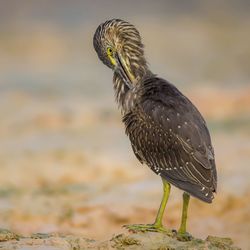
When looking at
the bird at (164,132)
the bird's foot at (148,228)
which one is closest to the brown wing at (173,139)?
the bird at (164,132)

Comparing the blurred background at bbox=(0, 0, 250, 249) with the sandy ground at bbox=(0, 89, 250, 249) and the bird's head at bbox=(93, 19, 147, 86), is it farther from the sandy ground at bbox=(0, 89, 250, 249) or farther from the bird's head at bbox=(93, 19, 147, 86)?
the bird's head at bbox=(93, 19, 147, 86)

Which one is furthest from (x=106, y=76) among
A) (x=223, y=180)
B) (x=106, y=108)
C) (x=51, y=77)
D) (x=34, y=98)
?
(x=223, y=180)

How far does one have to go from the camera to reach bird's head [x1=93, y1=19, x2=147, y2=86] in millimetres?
10985

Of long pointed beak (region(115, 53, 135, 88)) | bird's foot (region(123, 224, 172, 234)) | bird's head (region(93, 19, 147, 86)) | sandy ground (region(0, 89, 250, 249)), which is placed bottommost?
bird's foot (region(123, 224, 172, 234))

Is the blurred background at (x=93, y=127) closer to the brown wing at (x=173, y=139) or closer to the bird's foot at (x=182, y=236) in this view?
the brown wing at (x=173, y=139)

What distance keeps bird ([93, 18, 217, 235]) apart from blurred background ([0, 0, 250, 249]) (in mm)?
3465

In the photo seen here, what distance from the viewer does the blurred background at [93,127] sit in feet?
48.4

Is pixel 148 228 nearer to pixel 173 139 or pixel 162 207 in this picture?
pixel 162 207

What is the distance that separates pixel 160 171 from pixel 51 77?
21.0 metres

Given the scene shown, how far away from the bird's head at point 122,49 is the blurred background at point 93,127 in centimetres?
343

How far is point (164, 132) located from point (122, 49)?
116cm

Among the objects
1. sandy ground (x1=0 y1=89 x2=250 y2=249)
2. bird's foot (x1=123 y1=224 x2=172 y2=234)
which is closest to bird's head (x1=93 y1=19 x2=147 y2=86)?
bird's foot (x1=123 y1=224 x2=172 y2=234)

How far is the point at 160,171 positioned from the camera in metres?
10.4

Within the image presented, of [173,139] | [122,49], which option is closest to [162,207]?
[173,139]
